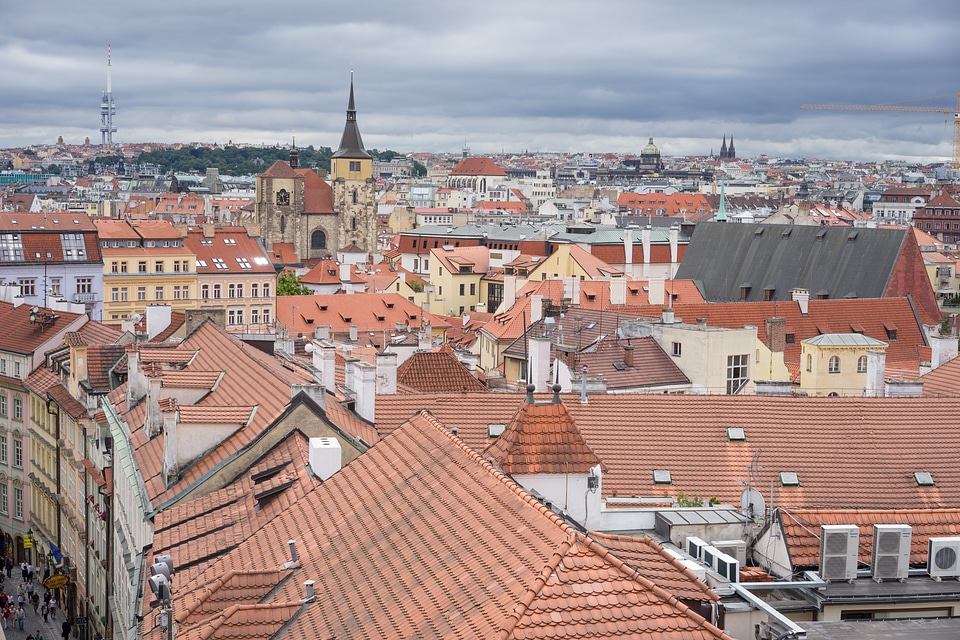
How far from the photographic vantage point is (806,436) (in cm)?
2861

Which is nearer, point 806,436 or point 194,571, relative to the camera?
point 194,571

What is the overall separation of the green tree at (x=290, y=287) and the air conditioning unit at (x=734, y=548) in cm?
9491

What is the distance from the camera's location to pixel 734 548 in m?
18.0

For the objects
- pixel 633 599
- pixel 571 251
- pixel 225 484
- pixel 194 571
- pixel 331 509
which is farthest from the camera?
pixel 571 251

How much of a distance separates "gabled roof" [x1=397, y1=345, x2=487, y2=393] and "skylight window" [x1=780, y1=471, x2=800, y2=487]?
13.8m

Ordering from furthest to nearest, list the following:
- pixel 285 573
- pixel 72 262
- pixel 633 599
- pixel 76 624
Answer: pixel 72 262 → pixel 76 624 → pixel 285 573 → pixel 633 599

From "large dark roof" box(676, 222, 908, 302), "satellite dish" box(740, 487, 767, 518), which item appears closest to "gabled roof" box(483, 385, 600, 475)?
"satellite dish" box(740, 487, 767, 518)

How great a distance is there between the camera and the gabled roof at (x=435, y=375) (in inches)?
1578

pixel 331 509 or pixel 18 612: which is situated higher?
pixel 331 509

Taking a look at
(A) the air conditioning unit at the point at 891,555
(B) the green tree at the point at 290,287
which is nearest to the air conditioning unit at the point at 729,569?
(A) the air conditioning unit at the point at 891,555

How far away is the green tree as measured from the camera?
11288 centimetres

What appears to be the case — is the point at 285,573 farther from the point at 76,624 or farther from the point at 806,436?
the point at 76,624

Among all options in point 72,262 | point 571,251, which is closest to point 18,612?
point 72,262

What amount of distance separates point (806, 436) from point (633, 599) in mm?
17553
